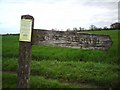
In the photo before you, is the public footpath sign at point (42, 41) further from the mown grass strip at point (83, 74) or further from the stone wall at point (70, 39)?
the mown grass strip at point (83, 74)

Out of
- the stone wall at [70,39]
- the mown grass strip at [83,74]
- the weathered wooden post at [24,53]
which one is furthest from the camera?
the mown grass strip at [83,74]

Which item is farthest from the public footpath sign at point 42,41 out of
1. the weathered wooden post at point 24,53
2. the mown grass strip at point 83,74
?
the mown grass strip at point 83,74

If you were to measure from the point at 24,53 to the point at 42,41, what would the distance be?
633 millimetres

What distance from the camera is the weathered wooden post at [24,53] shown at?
274 inches

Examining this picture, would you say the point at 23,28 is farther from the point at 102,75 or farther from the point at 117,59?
the point at 117,59

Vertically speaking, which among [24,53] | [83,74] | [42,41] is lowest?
[83,74]

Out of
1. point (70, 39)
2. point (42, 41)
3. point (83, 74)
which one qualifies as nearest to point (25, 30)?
point (42, 41)

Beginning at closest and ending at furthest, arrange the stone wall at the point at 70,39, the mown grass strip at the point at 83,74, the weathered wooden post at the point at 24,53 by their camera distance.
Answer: the weathered wooden post at the point at 24,53 < the stone wall at the point at 70,39 < the mown grass strip at the point at 83,74

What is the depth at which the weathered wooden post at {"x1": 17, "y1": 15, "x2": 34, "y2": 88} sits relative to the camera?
22.8 feet

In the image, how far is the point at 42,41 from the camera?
7.14 m

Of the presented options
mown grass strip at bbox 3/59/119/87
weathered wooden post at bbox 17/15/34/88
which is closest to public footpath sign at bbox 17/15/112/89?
weathered wooden post at bbox 17/15/34/88

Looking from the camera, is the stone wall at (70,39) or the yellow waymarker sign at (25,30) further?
the stone wall at (70,39)

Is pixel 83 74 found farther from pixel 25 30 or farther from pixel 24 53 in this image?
pixel 25 30

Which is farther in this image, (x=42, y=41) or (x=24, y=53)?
(x=42, y=41)
